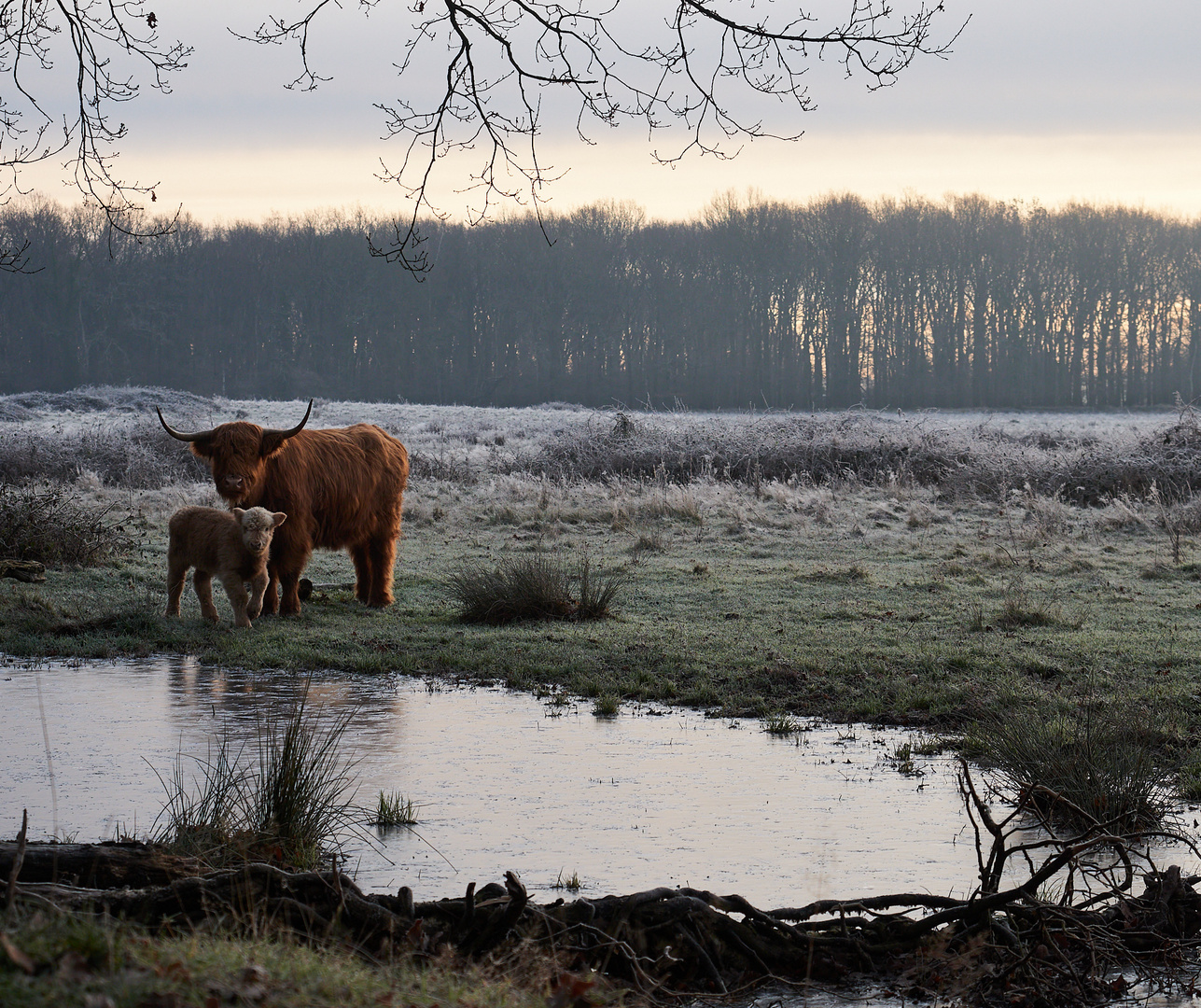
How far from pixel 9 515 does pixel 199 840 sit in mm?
10726

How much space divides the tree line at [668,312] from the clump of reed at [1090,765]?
63.0 m

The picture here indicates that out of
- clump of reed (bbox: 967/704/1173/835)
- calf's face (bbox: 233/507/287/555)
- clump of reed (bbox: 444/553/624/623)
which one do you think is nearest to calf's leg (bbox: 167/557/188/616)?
calf's face (bbox: 233/507/287/555)

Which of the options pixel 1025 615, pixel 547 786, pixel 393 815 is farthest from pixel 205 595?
pixel 1025 615

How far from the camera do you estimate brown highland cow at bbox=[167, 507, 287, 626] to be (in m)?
10.3

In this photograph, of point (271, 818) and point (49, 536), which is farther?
point (49, 536)

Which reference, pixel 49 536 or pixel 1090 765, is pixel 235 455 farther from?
pixel 1090 765

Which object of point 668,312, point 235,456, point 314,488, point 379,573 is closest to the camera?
point 235,456

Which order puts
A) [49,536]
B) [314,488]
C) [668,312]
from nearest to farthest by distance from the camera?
[314,488] < [49,536] < [668,312]

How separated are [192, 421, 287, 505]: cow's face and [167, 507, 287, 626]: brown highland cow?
27 centimetres

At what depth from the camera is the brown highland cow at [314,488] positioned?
35.8ft

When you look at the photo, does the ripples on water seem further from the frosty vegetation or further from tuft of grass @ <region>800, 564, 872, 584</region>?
the frosty vegetation

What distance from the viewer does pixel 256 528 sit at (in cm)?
1022

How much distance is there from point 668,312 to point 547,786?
69766 millimetres

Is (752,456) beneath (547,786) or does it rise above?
above
